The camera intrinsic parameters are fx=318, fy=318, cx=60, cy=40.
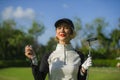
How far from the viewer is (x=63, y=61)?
2787mm

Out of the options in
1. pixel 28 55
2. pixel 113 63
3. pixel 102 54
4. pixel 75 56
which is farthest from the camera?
pixel 102 54

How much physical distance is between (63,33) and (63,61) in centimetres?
25

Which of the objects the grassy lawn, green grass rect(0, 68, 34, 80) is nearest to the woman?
the grassy lawn

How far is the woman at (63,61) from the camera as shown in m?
2.73

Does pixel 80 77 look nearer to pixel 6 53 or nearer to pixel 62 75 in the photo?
pixel 62 75

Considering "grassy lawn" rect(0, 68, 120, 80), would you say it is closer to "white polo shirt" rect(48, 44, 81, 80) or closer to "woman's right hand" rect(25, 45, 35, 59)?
"white polo shirt" rect(48, 44, 81, 80)

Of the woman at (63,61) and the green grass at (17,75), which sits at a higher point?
the woman at (63,61)

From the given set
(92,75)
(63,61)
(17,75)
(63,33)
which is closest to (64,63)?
(63,61)

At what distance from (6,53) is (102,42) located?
606 inches

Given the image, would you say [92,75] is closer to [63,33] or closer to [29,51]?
[63,33]

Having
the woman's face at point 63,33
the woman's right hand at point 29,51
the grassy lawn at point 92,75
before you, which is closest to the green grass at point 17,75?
the grassy lawn at point 92,75

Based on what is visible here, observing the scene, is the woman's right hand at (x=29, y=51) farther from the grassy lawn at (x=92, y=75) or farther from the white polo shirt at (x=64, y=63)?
the grassy lawn at (x=92, y=75)

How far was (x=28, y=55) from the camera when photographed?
104 inches

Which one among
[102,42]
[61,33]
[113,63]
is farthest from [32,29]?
[61,33]
